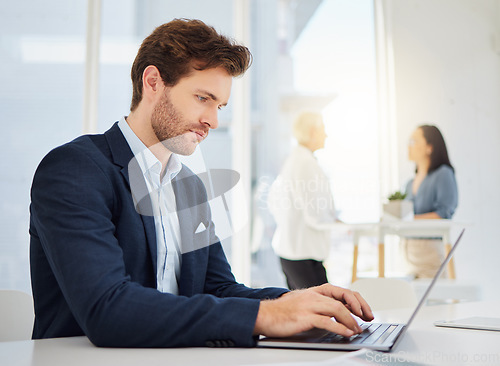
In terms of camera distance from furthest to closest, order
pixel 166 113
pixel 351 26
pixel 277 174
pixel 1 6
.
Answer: pixel 351 26 → pixel 277 174 → pixel 1 6 → pixel 166 113

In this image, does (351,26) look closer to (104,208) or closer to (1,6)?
(1,6)

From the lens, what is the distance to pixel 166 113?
1165mm

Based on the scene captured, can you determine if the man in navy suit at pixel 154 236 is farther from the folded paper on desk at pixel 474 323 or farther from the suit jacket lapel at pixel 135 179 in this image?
the folded paper on desk at pixel 474 323

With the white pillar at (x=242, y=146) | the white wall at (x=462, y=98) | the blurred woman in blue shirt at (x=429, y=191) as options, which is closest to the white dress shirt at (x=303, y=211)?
the white pillar at (x=242, y=146)

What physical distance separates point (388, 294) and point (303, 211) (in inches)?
56.6

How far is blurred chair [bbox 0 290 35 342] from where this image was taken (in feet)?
4.17

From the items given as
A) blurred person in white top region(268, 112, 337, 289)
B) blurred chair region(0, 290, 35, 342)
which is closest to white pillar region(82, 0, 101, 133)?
blurred person in white top region(268, 112, 337, 289)

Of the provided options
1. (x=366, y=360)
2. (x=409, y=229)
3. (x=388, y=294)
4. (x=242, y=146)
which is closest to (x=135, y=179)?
(x=366, y=360)

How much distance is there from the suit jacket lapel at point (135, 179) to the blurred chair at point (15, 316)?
22.6 inches

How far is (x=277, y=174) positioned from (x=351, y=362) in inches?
121

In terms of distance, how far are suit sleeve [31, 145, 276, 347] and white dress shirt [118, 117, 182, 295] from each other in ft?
0.61

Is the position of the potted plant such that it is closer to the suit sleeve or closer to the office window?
the office window

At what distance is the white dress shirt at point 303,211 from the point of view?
2816 millimetres

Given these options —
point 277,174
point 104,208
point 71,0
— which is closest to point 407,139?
point 277,174
